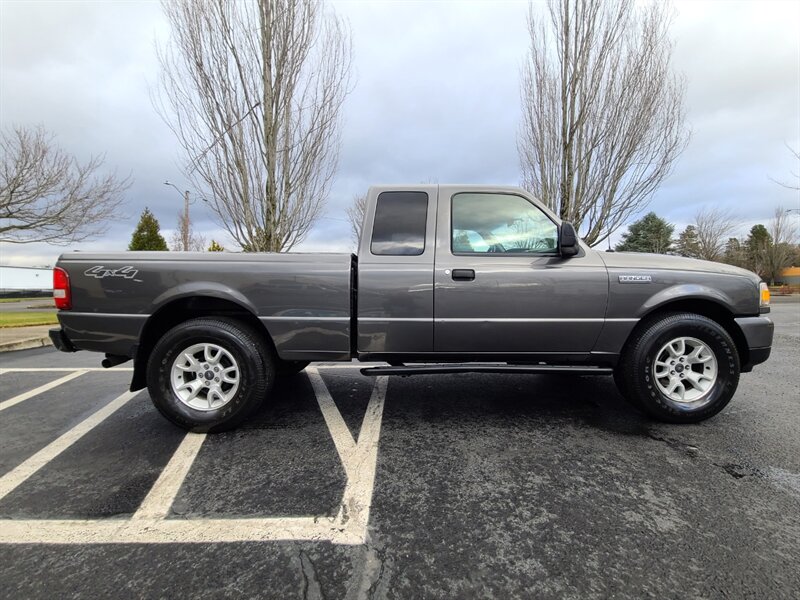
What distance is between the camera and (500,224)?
3447mm

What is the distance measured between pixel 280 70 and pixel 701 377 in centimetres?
939

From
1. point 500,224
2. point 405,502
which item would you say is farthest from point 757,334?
point 405,502

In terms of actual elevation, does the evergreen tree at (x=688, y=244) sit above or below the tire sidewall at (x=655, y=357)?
above

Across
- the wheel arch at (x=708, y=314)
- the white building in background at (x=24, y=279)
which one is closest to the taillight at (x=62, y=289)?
the wheel arch at (x=708, y=314)

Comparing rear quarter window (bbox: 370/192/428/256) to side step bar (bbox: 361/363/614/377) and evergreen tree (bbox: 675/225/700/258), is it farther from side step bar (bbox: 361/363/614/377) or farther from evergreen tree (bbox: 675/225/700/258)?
evergreen tree (bbox: 675/225/700/258)

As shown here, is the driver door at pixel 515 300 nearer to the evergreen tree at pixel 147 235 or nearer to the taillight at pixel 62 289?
the taillight at pixel 62 289

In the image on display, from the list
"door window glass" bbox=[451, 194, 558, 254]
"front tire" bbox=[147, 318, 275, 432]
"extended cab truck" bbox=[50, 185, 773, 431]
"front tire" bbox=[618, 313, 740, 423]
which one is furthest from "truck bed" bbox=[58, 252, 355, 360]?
"front tire" bbox=[618, 313, 740, 423]

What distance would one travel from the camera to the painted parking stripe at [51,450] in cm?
248

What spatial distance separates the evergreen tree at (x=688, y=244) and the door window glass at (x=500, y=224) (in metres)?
35.0

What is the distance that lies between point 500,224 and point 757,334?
7.41 feet

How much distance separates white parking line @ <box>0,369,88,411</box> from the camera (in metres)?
4.03

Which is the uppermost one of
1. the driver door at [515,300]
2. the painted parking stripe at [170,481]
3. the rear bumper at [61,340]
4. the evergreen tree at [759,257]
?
the evergreen tree at [759,257]

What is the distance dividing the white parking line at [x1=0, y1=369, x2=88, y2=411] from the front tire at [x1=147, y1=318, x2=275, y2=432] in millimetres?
2201

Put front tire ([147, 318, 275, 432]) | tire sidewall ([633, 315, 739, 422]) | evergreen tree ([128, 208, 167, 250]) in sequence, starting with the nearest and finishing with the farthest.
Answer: front tire ([147, 318, 275, 432]) → tire sidewall ([633, 315, 739, 422]) → evergreen tree ([128, 208, 167, 250])
